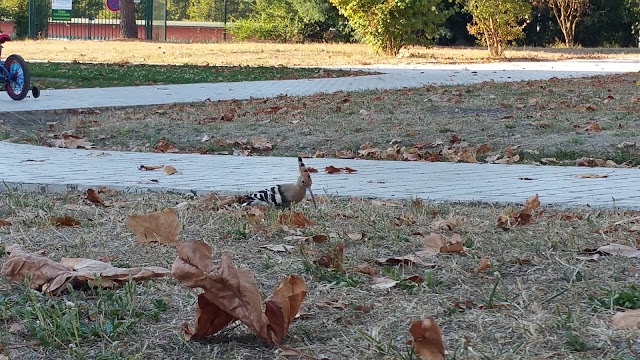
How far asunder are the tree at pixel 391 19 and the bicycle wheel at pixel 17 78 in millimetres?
12624

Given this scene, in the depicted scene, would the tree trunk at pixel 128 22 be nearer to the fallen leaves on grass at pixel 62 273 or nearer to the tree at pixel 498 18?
the tree at pixel 498 18

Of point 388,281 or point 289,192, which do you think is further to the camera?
point 289,192

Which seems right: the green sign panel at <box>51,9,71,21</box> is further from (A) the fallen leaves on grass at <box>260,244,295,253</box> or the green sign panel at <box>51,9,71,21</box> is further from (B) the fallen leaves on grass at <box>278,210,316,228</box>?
(A) the fallen leaves on grass at <box>260,244,295,253</box>

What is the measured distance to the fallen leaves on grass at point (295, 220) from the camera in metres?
4.55

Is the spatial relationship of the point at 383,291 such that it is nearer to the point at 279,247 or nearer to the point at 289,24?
the point at 279,247

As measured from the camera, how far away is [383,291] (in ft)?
11.2

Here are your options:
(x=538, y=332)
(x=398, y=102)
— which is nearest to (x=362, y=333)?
(x=538, y=332)

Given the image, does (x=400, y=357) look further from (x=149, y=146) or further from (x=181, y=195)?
(x=149, y=146)

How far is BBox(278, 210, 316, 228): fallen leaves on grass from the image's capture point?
14.9ft

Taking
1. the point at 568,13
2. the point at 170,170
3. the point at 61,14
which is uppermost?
the point at 568,13

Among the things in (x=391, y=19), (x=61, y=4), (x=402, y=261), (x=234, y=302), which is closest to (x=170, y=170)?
(x=402, y=261)

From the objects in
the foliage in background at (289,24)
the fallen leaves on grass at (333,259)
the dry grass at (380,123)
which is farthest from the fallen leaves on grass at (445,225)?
the foliage in background at (289,24)

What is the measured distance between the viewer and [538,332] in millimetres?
2896

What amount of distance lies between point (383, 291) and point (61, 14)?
34843 mm
